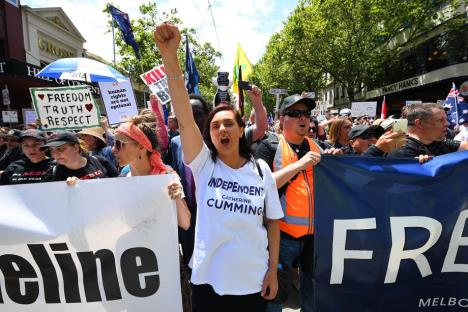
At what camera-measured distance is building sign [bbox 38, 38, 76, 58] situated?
79.8ft

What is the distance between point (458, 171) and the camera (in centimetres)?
251

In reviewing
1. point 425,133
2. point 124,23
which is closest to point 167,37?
point 425,133

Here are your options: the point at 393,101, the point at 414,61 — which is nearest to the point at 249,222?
the point at 414,61

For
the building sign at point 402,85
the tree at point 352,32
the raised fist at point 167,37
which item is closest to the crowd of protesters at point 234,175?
the raised fist at point 167,37

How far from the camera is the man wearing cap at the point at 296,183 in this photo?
242 centimetres

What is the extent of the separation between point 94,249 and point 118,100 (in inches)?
170

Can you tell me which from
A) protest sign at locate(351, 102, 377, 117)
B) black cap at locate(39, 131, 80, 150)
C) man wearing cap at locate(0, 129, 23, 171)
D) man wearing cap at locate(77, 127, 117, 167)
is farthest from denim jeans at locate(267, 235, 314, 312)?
protest sign at locate(351, 102, 377, 117)

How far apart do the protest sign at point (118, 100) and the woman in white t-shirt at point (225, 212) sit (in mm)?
4444

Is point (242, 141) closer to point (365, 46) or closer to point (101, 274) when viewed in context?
point (101, 274)

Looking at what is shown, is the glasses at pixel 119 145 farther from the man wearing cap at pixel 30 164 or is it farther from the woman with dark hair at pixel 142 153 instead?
the man wearing cap at pixel 30 164

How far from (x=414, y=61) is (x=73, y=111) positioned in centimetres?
2940

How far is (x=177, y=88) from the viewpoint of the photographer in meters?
1.88

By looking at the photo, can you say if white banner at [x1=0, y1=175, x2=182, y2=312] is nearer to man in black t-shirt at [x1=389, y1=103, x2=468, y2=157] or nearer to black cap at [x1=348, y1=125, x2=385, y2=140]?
man in black t-shirt at [x1=389, y1=103, x2=468, y2=157]

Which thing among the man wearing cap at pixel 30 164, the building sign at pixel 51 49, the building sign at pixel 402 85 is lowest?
the man wearing cap at pixel 30 164
